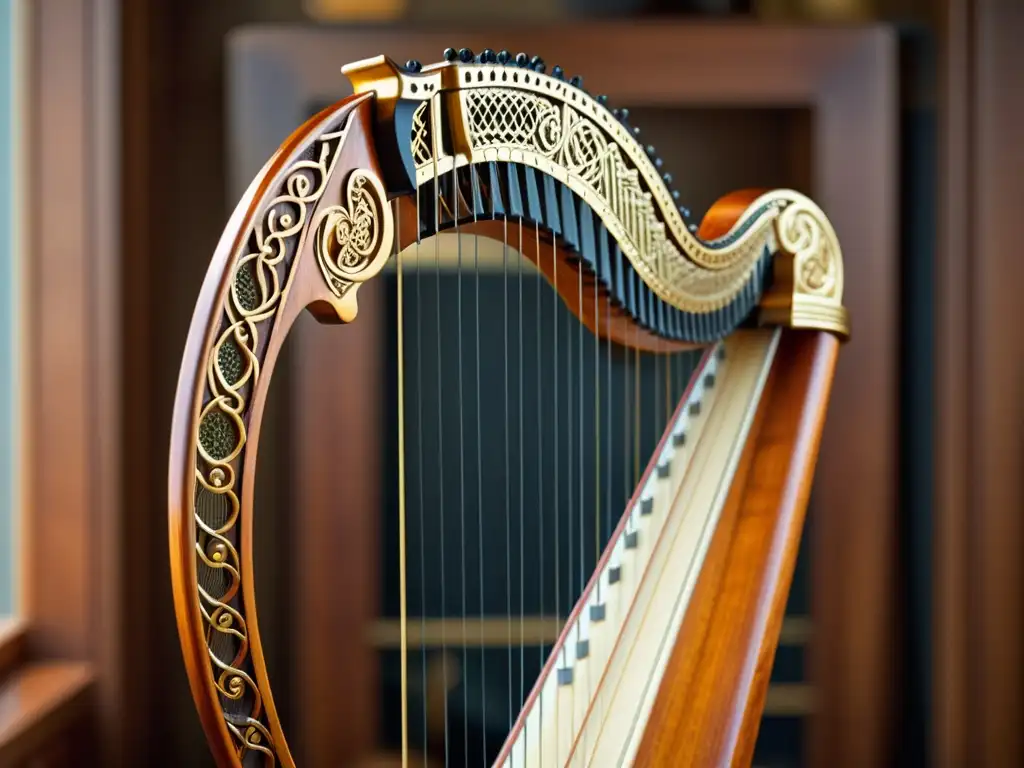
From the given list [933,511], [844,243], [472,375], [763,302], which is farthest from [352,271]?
[933,511]

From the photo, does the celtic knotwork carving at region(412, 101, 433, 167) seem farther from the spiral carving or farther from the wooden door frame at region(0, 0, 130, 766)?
the wooden door frame at region(0, 0, 130, 766)

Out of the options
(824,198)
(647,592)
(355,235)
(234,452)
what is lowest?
(647,592)

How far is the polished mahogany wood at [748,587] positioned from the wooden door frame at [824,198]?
0.37m

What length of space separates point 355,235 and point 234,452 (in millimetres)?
137

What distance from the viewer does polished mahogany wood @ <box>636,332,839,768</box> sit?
857mm

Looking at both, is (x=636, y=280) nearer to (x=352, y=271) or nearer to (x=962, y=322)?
(x=352, y=271)

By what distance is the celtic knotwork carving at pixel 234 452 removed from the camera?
1.39 ft

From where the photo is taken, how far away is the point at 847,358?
1.53 m

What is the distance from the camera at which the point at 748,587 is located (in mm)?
969

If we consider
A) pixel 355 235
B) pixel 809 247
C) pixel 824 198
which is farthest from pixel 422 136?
pixel 824 198

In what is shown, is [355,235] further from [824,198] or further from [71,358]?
[824,198]

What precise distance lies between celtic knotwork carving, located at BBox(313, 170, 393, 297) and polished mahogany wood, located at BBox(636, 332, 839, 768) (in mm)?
524

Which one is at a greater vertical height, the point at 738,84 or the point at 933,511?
the point at 738,84

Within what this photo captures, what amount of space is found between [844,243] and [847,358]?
18cm
